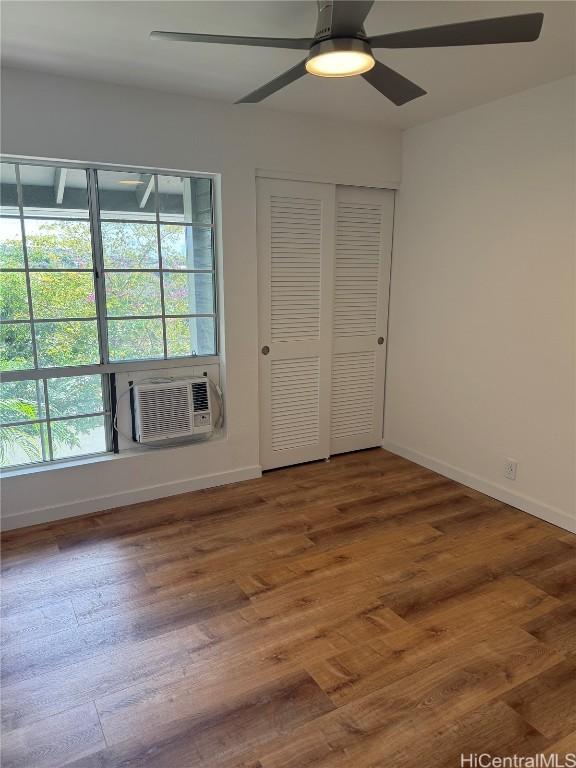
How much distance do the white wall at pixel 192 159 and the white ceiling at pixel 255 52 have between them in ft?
0.38

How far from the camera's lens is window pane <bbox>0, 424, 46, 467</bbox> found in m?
2.95

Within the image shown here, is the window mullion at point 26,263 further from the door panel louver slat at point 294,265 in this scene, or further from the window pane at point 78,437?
the door panel louver slat at point 294,265

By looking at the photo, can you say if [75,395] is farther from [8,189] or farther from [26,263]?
[8,189]

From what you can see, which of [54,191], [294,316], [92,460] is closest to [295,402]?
[294,316]

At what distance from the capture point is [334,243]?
372 centimetres

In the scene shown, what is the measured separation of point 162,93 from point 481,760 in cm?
342

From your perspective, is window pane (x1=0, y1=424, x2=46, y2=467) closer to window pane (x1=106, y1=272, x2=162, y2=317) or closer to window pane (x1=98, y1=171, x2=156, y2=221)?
window pane (x1=106, y1=272, x2=162, y2=317)

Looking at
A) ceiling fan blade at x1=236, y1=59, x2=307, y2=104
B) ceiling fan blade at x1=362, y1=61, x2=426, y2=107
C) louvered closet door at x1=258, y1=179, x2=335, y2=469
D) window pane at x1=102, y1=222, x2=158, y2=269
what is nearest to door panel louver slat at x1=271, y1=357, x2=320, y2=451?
louvered closet door at x1=258, y1=179, x2=335, y2=469

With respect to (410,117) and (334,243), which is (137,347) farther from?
(410,117)

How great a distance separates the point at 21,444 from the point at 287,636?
1934mm

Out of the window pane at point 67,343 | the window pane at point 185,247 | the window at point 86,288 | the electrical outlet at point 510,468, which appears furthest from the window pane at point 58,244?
the electrical outlet at point 510,468

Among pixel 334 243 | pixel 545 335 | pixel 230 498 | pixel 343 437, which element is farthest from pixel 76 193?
pixel 545 335

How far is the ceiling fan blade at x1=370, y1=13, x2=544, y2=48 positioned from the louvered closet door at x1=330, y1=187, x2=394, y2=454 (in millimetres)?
2048

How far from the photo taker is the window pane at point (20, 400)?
2.90 meters
